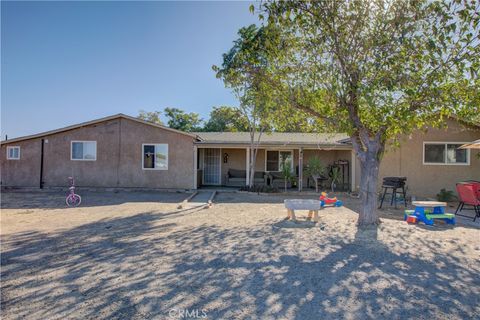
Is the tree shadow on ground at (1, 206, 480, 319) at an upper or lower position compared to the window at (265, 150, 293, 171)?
lower

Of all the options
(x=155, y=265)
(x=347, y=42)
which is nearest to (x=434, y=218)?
(x=347, y=42)

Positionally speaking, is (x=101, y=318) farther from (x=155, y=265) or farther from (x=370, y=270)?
(x=370, y=270)

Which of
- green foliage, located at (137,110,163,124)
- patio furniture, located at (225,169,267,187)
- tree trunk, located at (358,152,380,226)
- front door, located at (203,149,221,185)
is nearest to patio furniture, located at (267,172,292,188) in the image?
patio furniture, located at (225,169,267,187)

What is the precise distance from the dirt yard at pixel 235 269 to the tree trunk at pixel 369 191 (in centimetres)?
38

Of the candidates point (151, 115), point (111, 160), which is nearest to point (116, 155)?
point (111, 160)

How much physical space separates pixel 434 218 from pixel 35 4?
13725 millimetres

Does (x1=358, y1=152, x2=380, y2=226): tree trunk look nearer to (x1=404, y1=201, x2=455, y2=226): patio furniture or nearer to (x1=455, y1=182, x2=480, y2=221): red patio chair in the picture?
(x1=404, y1=201, x2=455, y2=226): patio furniture

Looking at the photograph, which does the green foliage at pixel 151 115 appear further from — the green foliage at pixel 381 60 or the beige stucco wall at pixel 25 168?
the green foliage at pixel 381 60

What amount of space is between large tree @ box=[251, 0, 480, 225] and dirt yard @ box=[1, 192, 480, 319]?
75.4 inches

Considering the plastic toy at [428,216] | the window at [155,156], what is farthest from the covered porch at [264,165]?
the plastic toy at [428,216]

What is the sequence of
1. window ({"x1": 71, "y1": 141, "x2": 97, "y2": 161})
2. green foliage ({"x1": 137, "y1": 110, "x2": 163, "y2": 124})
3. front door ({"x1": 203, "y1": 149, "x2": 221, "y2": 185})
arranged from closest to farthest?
window ({"x1": 71, "y1": 141, "x2": 97, "y2": 161}) < front door ({"x1": 203, "y1": 149, "x2": 221, "y2": 185}) < green foliage ({"x1": 137, "y1": 110, "x2": 163, "y2": 124})

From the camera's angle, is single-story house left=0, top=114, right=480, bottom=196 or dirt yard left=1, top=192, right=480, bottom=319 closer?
dirt yard left=1, top=192, right=480, bottom=319

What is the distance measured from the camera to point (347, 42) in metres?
6.59

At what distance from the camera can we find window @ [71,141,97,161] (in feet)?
45.8
